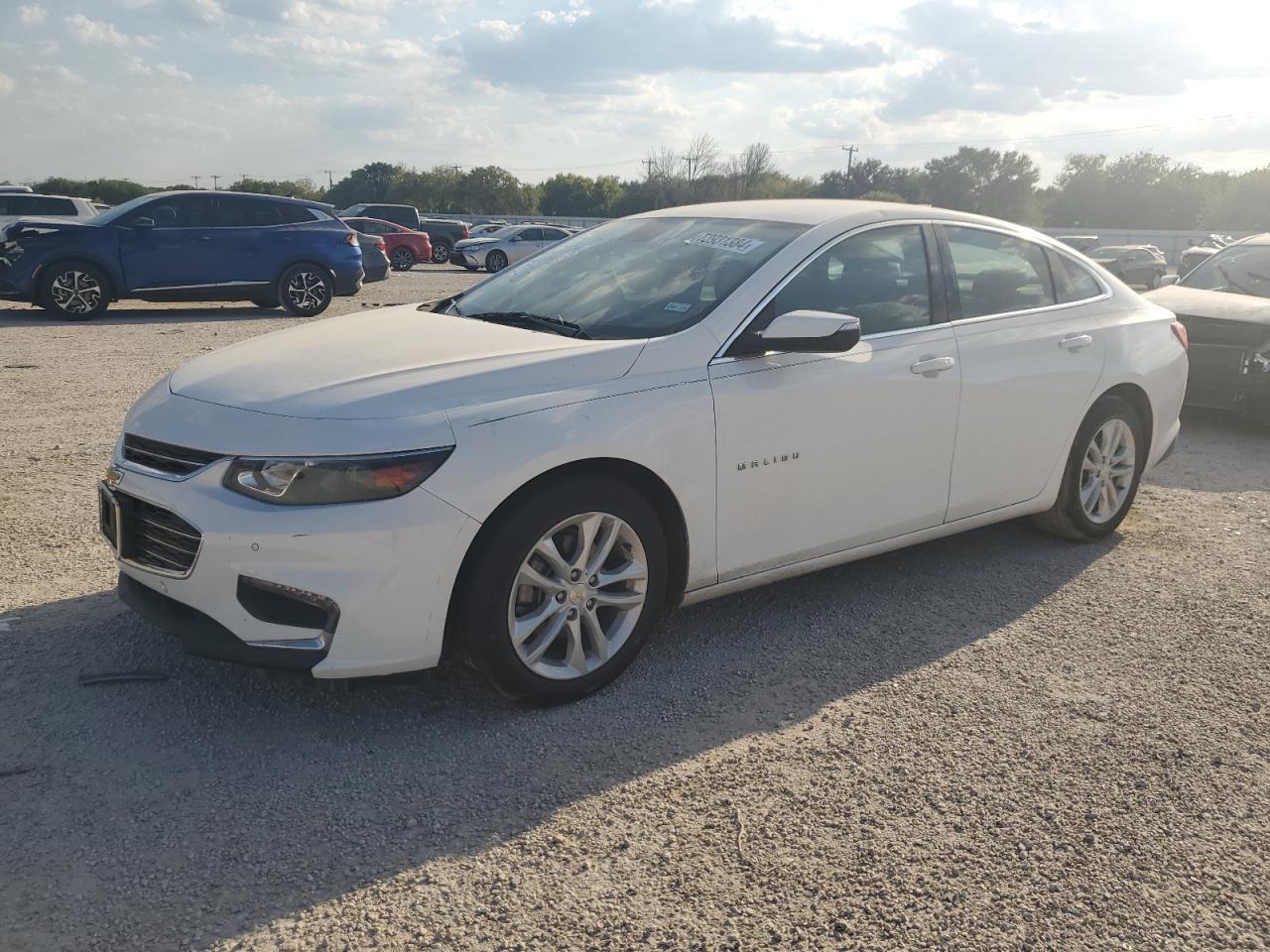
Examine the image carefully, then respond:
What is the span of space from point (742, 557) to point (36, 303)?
1250cm

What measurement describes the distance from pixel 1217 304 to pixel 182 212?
11.7m

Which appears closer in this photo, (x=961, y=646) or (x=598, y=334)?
(x=598, y=334)

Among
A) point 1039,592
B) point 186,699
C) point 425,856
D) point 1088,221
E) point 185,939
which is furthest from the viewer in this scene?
point 1088,221

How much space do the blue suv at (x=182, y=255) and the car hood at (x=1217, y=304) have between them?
10.4 metres

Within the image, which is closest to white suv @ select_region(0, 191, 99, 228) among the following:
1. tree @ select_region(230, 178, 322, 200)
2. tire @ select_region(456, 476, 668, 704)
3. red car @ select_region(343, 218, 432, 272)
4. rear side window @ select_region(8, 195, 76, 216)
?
rear side window @ select_region(8, 195, 76, 216)

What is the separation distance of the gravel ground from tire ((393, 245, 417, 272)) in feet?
86.1

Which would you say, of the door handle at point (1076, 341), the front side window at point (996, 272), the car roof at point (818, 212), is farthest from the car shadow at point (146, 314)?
the door handle at point (1076, 341)

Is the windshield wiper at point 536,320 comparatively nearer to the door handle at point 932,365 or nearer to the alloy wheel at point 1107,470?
the door handle at point 932,365

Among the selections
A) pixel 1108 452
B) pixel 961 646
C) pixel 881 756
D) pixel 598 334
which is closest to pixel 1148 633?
pixel 961 646

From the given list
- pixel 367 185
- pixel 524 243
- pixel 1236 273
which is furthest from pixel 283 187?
pixel 1236 273

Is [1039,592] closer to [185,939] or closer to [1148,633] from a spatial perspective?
[1148,633]

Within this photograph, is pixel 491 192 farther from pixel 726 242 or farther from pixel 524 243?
pixel 726 242

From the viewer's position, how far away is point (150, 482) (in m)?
3.27

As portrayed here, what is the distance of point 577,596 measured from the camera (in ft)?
11.4
